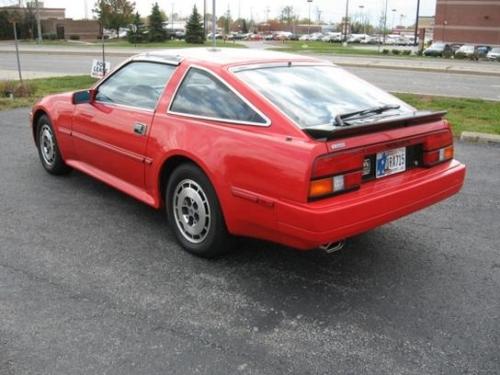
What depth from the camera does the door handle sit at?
441 centimetres

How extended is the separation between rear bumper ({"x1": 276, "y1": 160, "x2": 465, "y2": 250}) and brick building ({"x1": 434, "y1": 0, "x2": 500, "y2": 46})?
218ft

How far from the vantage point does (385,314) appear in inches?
133

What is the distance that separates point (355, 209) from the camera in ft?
11.1

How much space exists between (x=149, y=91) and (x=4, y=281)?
1.86 m

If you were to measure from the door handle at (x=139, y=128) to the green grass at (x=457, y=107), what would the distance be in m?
5.83

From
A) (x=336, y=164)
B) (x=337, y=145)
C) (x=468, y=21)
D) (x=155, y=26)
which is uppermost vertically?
(x=468, y=21)

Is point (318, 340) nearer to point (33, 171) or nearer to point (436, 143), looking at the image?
point (436, 143)

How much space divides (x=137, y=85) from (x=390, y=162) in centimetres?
229

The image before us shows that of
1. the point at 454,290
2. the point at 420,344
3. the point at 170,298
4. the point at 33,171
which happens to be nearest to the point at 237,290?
the point at 170,298

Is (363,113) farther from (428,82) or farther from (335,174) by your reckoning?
(428,82)

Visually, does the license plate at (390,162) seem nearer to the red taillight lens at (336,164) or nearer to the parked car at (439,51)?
the red taillight lens at (336,164)

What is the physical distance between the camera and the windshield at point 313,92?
3.76 meters

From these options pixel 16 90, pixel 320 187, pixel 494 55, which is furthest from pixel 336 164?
pixel 494 55

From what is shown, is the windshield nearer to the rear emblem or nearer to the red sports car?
the red sports car
